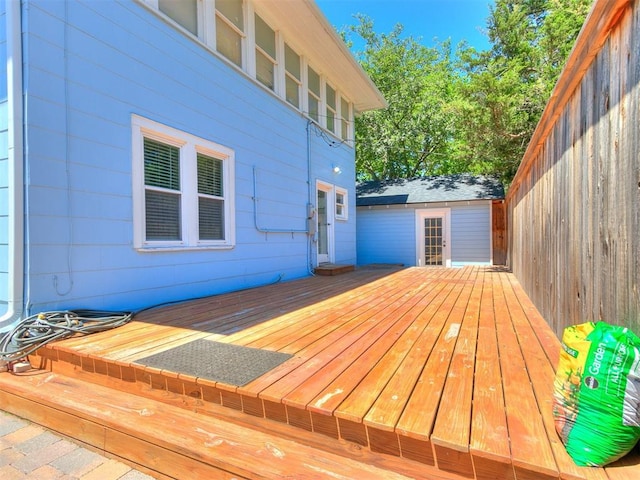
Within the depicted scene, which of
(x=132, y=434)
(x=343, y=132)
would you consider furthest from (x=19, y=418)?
(x=343, y=132)

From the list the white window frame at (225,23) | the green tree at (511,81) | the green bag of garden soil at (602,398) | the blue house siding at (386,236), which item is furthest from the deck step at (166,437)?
the green tree at (511,81)

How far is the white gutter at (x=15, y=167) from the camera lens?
8.60 ft

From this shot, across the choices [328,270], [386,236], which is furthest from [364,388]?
[386,236]

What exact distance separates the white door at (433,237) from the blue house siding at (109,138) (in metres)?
6.45

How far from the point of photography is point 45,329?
2.54 meters

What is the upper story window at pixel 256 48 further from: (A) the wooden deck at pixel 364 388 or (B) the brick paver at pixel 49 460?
(B) the brick paver at pixel 49 460

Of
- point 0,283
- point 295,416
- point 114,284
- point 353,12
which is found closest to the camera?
point 295,416

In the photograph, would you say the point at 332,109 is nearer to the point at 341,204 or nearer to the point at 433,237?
the point at 341,204

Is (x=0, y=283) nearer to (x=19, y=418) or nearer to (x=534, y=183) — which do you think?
(x=19, y=418)

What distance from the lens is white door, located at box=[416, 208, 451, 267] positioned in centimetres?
991

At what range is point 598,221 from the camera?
1.62 meters

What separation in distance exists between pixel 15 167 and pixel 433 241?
9541 millimetres

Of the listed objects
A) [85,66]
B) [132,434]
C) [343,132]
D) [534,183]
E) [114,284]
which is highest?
[343,132]

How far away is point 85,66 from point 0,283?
2026 millimetres
